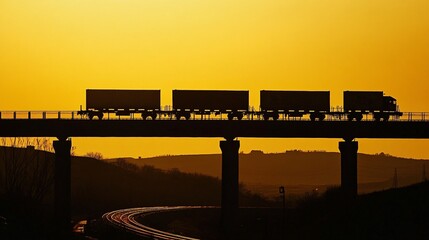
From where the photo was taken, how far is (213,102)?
5709 inches

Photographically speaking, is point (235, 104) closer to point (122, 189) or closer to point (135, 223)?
point (135, 223)

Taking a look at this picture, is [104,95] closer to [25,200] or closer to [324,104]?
[324,104]

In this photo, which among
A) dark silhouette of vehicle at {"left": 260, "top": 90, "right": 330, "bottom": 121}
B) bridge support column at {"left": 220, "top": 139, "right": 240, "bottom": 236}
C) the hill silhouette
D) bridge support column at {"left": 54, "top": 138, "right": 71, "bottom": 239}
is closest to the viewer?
bridge support column at {"left": 220, "top": 139, "right": 240, "bottom": 236}

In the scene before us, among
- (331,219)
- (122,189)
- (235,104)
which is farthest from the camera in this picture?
(122,189)

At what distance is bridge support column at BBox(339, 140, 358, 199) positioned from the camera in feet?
411

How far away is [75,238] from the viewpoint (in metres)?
94.9

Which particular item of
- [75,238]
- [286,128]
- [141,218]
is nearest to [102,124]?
[141,218]

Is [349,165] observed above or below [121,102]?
below

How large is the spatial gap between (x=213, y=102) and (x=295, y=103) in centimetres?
1081

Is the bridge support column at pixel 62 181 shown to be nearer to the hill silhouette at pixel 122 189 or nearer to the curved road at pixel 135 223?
the curved road at pixel 135 223

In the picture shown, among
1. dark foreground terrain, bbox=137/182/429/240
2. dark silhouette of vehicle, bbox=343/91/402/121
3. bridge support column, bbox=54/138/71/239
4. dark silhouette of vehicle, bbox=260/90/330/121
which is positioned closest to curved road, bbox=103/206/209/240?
dark foreground terrain, bbox=137/182/429/240

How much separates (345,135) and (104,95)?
35.2 meters

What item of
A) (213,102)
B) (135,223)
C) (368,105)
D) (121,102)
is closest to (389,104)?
(368,105)

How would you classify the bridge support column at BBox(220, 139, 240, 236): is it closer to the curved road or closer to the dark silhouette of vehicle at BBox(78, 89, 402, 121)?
the curved road
